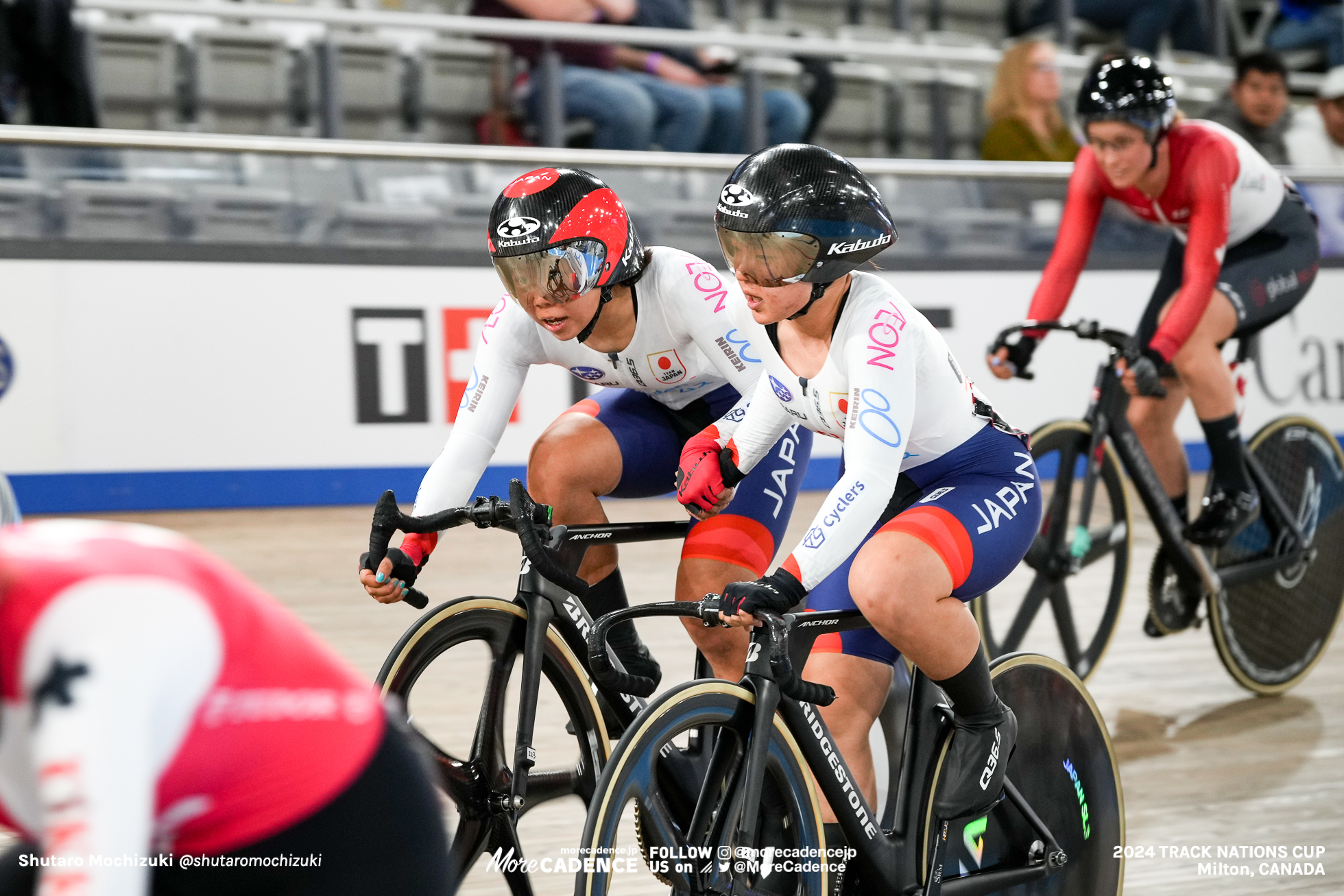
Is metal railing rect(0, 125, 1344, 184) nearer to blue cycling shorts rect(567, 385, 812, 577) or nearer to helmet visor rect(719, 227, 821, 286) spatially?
blue cycling shorts rect(567, 385, 812, 577)

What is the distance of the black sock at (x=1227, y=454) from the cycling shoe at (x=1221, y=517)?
0.02m

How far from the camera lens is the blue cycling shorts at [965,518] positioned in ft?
8.16

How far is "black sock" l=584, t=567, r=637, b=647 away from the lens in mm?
3090

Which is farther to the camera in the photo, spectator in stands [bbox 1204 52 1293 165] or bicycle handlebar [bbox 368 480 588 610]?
spectator in stands [bbox 1204 52 1293 165]

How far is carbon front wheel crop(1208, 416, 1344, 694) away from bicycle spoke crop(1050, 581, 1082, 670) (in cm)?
50

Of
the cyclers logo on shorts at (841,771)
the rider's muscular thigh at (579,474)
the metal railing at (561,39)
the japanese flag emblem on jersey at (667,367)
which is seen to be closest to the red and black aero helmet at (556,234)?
the japanese flag emblem on jersey at (667,367)

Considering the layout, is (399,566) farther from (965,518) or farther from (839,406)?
(965,518)

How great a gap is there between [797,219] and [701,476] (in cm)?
57

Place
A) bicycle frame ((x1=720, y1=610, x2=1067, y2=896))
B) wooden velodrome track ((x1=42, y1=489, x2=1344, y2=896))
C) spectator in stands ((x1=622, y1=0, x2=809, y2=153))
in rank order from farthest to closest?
1. spectator in stands ((x1=622, y1=0, x2=809, y2=153))
2. wooden velodrome track ((x1=42, y1=489, x2=1344, y2=896))
3. bicycle frame ((x1=720, y1=610, x2=1067, y2=896))

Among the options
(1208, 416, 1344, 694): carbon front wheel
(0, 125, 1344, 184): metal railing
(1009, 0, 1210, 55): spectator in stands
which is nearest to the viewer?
(1208, 416, 1344, 694): carbon front wheel

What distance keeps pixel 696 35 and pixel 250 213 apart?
262 centimetres

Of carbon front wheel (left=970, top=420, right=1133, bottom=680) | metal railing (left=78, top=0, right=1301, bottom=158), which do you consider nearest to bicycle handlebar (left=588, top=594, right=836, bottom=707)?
carbon front wheel (left=970, top=420, right=1133, bottom=680)

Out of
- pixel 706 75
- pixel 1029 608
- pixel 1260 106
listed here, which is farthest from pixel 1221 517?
pixel 1260 106

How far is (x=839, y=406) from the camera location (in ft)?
8.23
